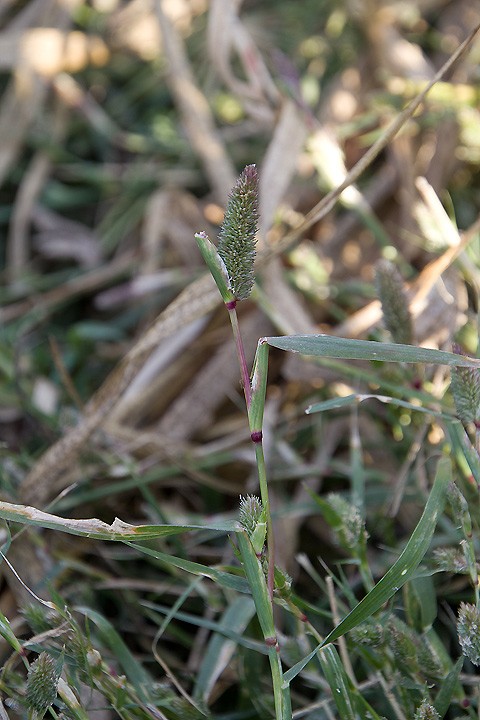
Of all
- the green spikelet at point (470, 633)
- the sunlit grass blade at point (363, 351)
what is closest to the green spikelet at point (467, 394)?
the sunlit grass blade at point (363, 351)

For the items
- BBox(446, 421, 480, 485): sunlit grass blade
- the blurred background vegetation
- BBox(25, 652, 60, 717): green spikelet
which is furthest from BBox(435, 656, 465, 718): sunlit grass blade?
BBox(25, 652, 60, 717): green spikelet

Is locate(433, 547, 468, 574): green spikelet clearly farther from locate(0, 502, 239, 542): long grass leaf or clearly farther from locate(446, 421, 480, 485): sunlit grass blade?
locate(0, 502, 239, 542): long grass leaf

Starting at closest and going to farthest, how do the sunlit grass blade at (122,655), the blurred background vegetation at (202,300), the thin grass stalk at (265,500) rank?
the thin grass stalk at (265,500), the sunlit grass blade at (122,655), the blurred background vegetation at (202,300)

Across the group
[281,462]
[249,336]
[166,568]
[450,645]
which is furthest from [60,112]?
[450,645]

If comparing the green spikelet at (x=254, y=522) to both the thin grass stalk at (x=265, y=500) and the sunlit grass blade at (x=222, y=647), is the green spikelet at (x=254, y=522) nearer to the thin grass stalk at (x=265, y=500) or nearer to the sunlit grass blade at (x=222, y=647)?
the thin grass stalk at (x=265, y=500)

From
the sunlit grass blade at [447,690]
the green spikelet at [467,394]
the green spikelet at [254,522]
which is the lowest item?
the sunlit grass blade at [447,690]

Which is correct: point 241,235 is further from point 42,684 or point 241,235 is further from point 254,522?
point 42,684

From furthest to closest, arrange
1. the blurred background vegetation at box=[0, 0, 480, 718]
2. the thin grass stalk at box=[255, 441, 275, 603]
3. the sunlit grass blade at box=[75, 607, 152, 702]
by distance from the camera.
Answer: the blurred background vegetation at box=[0, 0, 480, 718], the sunlit grass blade at box=[75, 607, 152, 702], the thin grass stalk at box=[255, 441, 275, 603]
